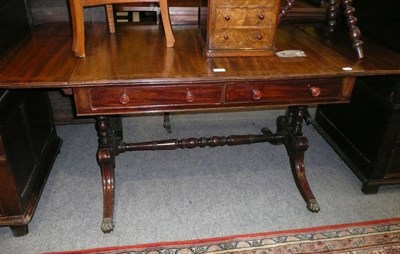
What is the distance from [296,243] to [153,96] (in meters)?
1.19

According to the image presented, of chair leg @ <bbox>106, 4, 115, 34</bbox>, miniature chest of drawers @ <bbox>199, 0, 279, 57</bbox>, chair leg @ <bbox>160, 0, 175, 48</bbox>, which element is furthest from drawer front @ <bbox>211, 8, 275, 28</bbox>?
chair leg @ <bbox>106, 4, 115, 34</bbox>

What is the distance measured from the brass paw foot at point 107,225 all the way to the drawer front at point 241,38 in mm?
1174

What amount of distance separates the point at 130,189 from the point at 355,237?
4.84ft

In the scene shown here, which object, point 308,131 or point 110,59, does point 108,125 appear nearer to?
point 110,59

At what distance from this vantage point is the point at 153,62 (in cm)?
172

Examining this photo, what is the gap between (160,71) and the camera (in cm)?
164

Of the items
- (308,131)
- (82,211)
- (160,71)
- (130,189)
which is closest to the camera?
→ (160,71)

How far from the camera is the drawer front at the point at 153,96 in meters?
1.63

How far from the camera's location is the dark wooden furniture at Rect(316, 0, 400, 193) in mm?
2111

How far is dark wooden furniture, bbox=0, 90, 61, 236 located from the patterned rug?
384 mm

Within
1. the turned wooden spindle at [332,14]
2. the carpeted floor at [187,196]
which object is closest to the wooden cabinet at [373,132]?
the carpeted floor at [187,196]

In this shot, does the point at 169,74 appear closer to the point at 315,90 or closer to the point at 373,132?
the point at 315,90

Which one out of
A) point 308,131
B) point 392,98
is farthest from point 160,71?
point 308,131

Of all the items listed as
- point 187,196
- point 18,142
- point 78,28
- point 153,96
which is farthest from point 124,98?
point 187,196
